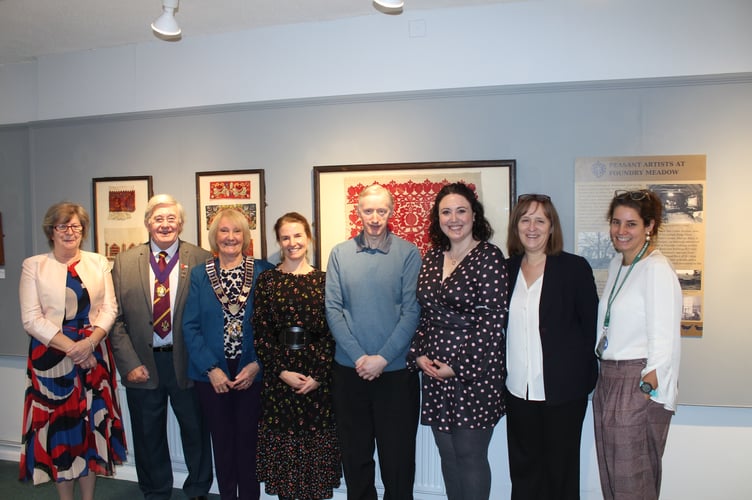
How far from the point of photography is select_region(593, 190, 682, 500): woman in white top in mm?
1954

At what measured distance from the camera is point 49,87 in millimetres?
3318

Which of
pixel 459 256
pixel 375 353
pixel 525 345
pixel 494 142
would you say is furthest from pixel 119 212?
pixel 525 345

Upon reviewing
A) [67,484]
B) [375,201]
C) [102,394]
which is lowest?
[67,484]

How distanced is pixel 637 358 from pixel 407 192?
4.66ft

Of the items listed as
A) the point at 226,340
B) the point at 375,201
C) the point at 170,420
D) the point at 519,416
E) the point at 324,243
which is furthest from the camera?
the point at 170,420

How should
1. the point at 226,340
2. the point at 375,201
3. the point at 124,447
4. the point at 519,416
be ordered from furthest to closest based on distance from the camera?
the point at 124,447 → the point at 226,340 → the point at 375,201 → the point at 519,416

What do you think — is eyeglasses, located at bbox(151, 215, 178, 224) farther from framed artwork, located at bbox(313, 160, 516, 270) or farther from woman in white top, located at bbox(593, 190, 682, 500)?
woman in white top, located at bbox(593, 190, 682, 500)

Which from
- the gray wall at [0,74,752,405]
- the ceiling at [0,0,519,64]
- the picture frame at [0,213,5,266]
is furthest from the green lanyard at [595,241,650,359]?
the picture frame at [0,213,5,266]

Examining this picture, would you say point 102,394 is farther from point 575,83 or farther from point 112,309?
point 575,83

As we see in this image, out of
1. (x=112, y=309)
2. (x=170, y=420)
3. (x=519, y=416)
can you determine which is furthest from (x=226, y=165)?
(x=519, y=416)

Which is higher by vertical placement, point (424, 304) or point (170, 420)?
point (424, 304)

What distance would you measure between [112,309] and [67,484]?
965 mm

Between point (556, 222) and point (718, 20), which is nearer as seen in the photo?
point (556, 222)

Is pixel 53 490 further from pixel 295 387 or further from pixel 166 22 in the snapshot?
pixel 166 22
